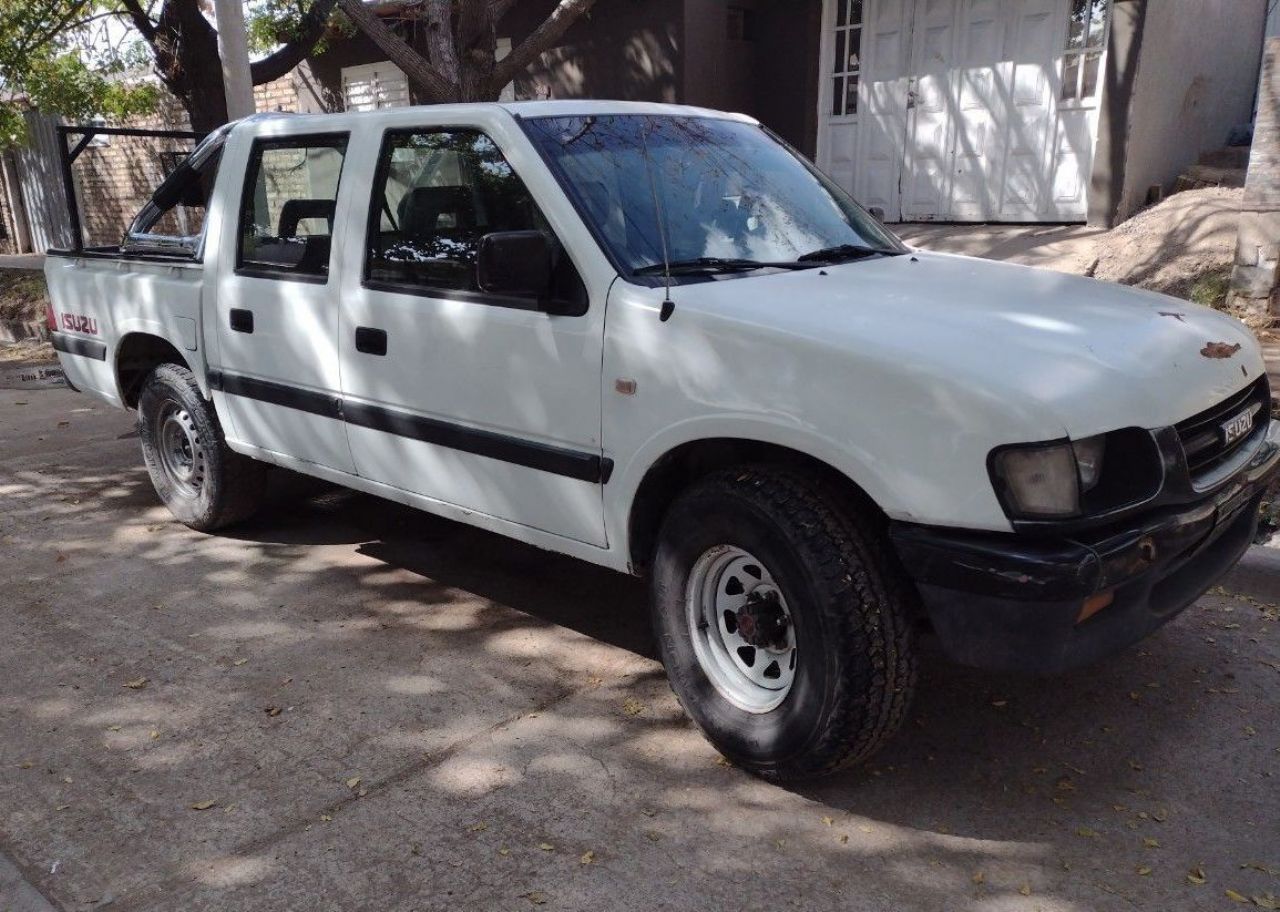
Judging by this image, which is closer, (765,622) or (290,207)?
(765,622)

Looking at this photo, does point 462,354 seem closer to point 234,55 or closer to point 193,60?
point 234,55

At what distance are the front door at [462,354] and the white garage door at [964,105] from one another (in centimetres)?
773

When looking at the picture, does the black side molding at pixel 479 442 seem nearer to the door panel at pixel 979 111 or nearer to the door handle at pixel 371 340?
the door handle at pixel 371 340

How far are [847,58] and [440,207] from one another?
860cm

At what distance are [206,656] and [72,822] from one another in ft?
3.61

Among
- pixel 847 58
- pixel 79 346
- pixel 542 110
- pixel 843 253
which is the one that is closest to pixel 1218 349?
pixel 843 253

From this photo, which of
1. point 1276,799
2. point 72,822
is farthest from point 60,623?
point 1276,799

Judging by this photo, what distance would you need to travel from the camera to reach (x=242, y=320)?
4.79 m

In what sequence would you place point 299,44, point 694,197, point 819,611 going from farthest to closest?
point 299,44, point 694,197, point 819,611

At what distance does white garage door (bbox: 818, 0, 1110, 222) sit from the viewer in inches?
389

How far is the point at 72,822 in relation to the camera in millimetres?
3148

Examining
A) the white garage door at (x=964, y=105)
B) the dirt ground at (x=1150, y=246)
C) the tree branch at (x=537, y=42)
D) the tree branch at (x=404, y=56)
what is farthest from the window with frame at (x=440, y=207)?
the white garage door at (x=964, y=105)

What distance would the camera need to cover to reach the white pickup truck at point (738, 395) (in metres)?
2.78

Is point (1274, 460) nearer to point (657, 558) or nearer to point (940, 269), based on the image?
point (940, 269)
